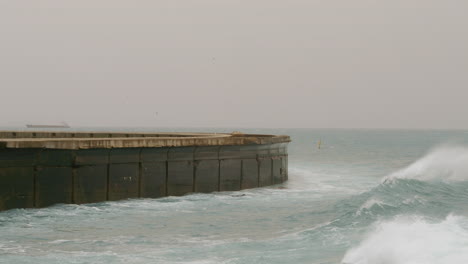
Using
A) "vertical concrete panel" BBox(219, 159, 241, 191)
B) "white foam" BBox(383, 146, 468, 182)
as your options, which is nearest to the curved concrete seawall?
"vertical concrete panel" BBox(219, 159, 241, 191)

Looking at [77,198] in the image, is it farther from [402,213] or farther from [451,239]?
[451,239]

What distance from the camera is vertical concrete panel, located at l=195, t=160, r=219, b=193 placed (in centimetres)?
2686

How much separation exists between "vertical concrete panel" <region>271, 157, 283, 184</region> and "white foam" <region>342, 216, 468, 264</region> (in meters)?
16.1

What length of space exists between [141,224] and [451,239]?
9215 millimetres

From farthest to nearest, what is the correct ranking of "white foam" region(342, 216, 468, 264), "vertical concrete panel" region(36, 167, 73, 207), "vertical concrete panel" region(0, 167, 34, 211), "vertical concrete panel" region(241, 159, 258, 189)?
"vertical concrete panel" region(241, 159, 258, 189) < "vertical concrete panel" region(36, 167, 73, 207) < "vertical concrete panel" region(0, 167, 34, 211) < "white foam" region(342, 216, 468, 264)

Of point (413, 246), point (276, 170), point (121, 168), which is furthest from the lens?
point (276, 170)

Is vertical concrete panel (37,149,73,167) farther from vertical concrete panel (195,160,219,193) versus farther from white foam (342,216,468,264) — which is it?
white foam (342,216,468,264)

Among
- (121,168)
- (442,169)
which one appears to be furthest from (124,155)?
(442,169)

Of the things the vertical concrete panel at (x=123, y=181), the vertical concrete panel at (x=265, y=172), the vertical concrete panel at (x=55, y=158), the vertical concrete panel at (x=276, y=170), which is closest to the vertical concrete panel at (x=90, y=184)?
the vertical concrete panel at (x=123, y=181)

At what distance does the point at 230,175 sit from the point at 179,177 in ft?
10.5

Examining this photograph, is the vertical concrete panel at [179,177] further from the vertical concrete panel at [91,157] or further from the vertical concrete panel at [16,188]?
the vertical concrete panel at [16,188]

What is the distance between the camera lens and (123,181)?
2383cm

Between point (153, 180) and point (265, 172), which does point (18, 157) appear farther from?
point (265, 172)

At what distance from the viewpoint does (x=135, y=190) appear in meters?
24.3
